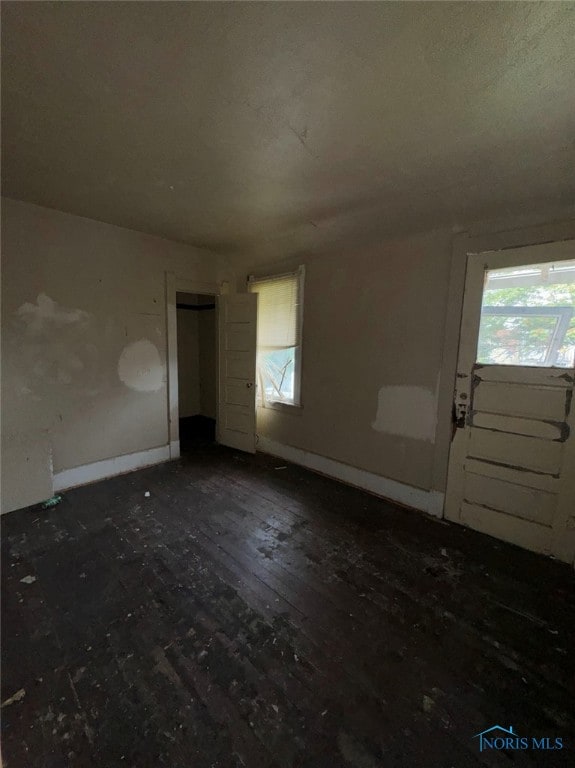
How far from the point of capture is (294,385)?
3766 millimetres

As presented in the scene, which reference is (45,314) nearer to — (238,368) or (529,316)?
(238,368)

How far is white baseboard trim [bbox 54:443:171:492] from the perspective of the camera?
3035 mm

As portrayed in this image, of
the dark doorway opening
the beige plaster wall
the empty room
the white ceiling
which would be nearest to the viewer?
the white ceiling

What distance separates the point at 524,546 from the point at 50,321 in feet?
14.3

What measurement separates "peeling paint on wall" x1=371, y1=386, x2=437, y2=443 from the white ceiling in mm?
1455

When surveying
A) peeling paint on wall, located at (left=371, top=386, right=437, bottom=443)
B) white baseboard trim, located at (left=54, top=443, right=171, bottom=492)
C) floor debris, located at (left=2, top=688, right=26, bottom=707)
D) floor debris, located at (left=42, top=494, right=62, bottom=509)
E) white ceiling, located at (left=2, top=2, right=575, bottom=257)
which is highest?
white ceiling, located at (left=2, top=2, right=575, bottom=257)

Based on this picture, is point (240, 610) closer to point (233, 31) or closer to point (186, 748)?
point (186, 748)

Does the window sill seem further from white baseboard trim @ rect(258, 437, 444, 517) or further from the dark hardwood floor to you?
the dark hardwood floor

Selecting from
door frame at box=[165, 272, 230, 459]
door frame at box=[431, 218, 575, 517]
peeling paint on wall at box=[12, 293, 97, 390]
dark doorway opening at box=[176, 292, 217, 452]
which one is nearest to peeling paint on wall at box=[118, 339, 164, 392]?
door frame at box=[165, 272, 230, 459]

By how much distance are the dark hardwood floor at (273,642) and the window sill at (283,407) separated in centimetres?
139

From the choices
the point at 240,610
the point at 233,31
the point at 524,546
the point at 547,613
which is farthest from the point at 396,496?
the point at 233,31

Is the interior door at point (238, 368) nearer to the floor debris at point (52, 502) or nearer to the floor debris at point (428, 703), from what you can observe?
the floor debris at point (52, 502)

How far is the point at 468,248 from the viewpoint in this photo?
2463 millimetres

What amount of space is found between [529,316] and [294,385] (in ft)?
7.56
